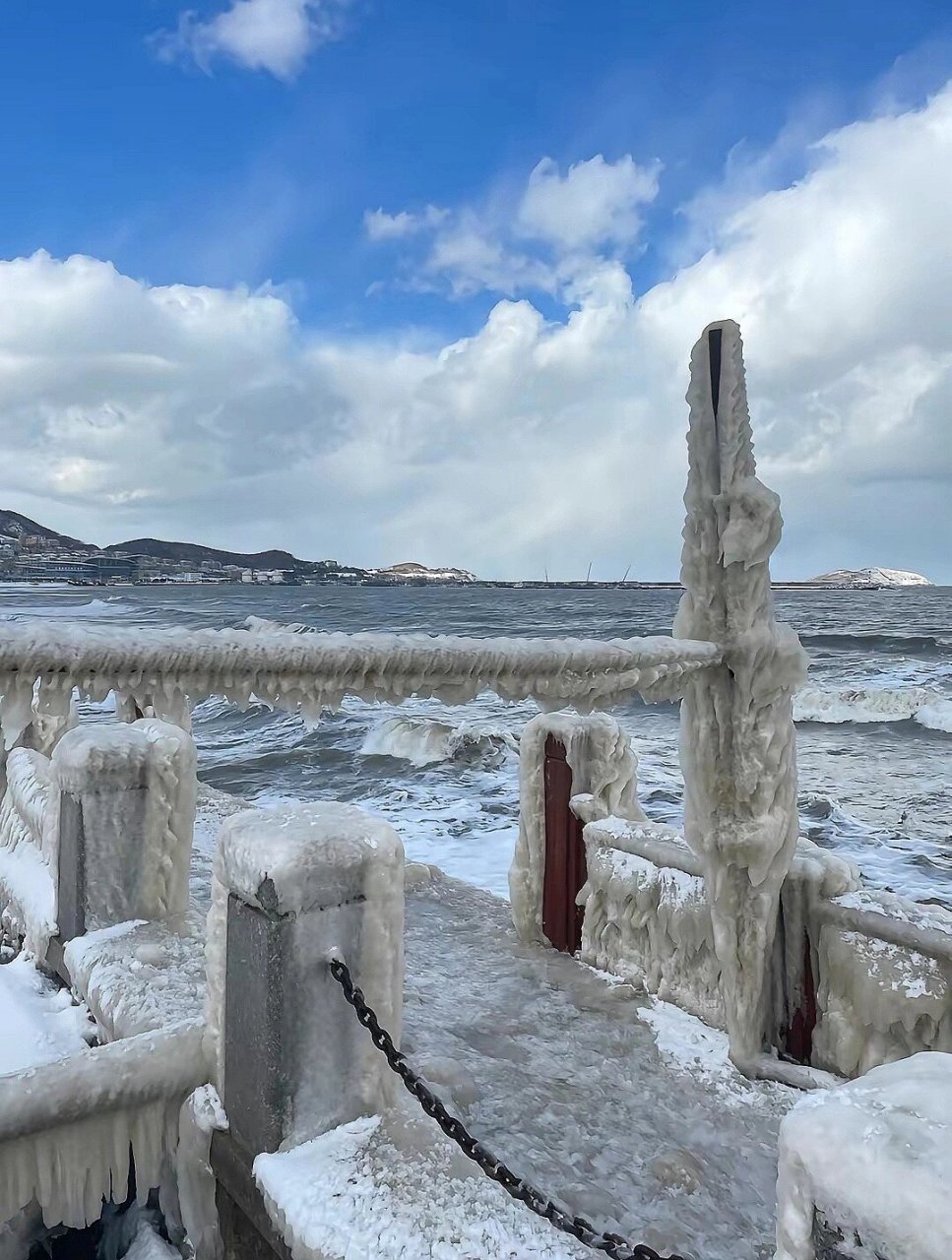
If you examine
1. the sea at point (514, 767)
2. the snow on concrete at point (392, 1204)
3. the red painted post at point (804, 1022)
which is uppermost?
the snow on concrete at point (392, 1204)

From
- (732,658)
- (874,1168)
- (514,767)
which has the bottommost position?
(514,767)

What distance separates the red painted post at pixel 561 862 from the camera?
6320 mm

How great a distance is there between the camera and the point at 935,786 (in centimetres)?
1898

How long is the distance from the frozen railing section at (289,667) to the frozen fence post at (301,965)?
1.04m

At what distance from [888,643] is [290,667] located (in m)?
52.5

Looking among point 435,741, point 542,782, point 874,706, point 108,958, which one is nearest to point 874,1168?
point 108,958

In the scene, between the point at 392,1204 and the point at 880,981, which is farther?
the point at 880,981

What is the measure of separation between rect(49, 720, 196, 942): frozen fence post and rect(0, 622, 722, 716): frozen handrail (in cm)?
347

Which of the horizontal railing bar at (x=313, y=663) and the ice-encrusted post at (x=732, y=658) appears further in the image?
the ice-encrusted post at (x=732, y=658)

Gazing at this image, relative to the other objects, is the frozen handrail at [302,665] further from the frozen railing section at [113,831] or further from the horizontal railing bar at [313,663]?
the frozen railing section at [113,831]

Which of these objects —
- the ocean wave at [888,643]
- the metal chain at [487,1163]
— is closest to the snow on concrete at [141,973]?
the metal chain at [487,1163]

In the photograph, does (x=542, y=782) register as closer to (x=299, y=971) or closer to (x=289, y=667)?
(x=299, y=971)

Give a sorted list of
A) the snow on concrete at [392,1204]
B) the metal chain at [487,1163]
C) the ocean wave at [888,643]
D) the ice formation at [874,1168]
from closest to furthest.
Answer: the ice formation at [874,1168] → the metal chain at [487,1163] → the snow on concrete at [392,1204] → the ocean wave at [888,643]

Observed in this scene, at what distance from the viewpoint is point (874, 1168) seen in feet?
4.33
